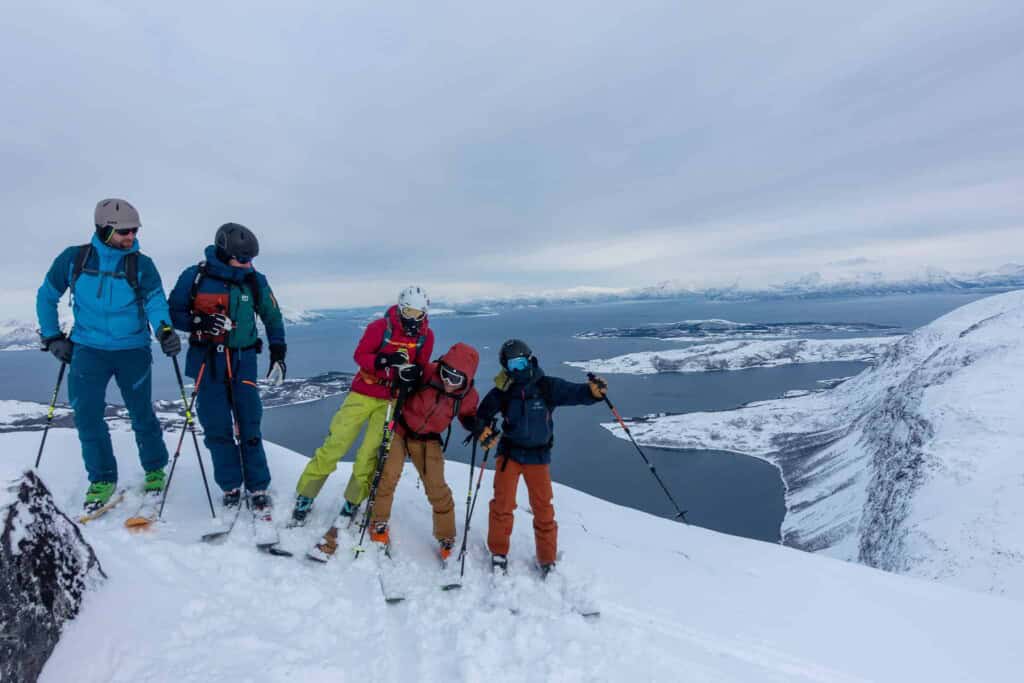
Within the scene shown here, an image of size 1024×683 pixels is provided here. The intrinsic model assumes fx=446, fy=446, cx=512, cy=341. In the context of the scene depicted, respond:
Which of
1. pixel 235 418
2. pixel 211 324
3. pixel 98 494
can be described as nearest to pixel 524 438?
pixel 235 418

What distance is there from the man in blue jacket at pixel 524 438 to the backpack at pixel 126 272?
4561 millimetres

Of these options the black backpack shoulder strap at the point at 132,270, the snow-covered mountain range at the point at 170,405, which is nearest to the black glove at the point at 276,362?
the black backpack shoulder strap at the point at 132,270

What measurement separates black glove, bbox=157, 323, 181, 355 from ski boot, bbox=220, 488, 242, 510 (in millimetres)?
2138

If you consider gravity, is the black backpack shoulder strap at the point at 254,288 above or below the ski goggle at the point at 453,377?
above

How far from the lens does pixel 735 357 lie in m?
168

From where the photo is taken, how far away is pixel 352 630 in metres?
4.34

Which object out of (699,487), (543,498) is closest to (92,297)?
(543,498)

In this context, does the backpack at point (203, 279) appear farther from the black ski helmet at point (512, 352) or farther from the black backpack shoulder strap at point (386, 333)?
the black ski helmet at point (512, 352)

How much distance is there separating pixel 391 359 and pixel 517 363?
167 centimetres

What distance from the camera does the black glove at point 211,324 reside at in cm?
574

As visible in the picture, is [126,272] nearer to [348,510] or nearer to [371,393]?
[371,393]

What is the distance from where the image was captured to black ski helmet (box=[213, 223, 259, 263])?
5758 mm

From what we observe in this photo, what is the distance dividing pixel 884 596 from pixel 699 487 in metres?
72.9

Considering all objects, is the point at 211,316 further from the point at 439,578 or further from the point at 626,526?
the point at 626,526
